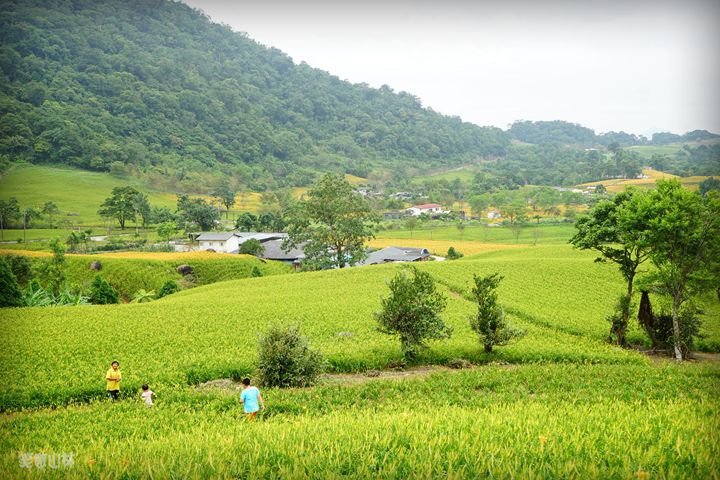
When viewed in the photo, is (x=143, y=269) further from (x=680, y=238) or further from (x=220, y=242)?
(x=680, y=238)

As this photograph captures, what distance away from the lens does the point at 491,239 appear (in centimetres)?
9906

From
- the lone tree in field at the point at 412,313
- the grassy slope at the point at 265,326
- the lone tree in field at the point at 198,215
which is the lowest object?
the grassy slope at the point at 265,326

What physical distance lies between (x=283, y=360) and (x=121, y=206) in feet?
266

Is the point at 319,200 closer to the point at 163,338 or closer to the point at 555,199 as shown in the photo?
the point at 163,338

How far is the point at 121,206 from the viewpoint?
89.6 meters

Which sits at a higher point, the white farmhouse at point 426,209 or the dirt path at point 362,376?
the white farmhouse at point 426,209

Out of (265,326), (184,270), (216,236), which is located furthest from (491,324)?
(216,236)

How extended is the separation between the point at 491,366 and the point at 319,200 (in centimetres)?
4091

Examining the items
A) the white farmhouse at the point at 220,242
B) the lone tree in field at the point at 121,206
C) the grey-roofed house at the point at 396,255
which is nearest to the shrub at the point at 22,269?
the white farmhouse at the point at 220,242

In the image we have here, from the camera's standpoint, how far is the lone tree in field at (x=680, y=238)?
23125 mm

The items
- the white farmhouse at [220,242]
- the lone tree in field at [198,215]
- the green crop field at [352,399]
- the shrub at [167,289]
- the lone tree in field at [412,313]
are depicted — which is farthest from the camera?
the lone tree in field at [198,215]

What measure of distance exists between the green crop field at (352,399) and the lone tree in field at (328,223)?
748 inches

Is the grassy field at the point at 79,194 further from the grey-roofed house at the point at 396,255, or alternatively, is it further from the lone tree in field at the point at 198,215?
the grey-roofed house at the point at 396,255

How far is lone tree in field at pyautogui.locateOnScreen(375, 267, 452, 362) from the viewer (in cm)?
2306
